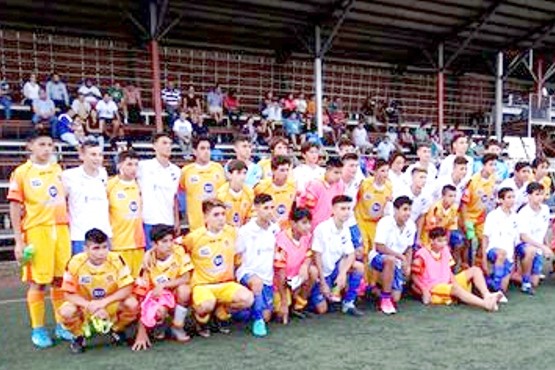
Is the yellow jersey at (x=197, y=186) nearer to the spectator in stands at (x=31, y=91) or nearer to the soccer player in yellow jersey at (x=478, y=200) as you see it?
the soccer player in yellow jersey at (x=478, y=200)

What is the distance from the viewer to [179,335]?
175 inches

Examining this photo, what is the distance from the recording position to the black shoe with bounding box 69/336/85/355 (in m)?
4.21

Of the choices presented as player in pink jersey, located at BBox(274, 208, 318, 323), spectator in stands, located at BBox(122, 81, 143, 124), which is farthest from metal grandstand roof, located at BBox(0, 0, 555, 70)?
player in pink jersey, located at BBox(274, 208, 318, 323)

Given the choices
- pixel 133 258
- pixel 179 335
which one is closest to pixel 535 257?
pixel 179 335

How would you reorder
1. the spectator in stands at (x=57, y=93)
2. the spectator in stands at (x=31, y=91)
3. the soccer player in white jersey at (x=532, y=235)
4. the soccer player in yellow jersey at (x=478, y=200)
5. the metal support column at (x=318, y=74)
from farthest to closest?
1. the metal support column at (x=318, y=74)
2. the spectator in stands at (x=57, y=93)
3. the spectator in stands at (x=31, y=91)
4. the soccer player in yellow jersey at (x=478, y=200)
5. the soccer player in white jersey at (x=532, y=235)

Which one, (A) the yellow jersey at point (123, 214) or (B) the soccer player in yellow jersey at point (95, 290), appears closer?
(B) the soccer player in yellow jersey at point (95, 290)

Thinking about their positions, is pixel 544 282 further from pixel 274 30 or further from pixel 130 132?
pixel 274 30

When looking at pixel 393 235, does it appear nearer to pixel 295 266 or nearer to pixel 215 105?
pixel 295 266

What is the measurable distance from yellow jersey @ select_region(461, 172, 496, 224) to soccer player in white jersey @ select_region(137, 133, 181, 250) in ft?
10.8

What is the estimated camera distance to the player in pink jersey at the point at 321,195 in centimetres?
566

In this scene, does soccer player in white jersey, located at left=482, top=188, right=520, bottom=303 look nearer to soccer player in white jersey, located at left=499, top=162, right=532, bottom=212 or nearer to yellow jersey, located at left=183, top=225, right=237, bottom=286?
soccer player in white jersey, located at left=499, top=162, right=532, bottom=212

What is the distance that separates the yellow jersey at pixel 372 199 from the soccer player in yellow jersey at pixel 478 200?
1.09 metres

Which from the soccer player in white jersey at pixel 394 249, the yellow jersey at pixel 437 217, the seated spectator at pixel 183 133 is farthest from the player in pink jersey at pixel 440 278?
the seated spectator at pixel 183 133

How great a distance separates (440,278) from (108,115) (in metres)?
9.53
